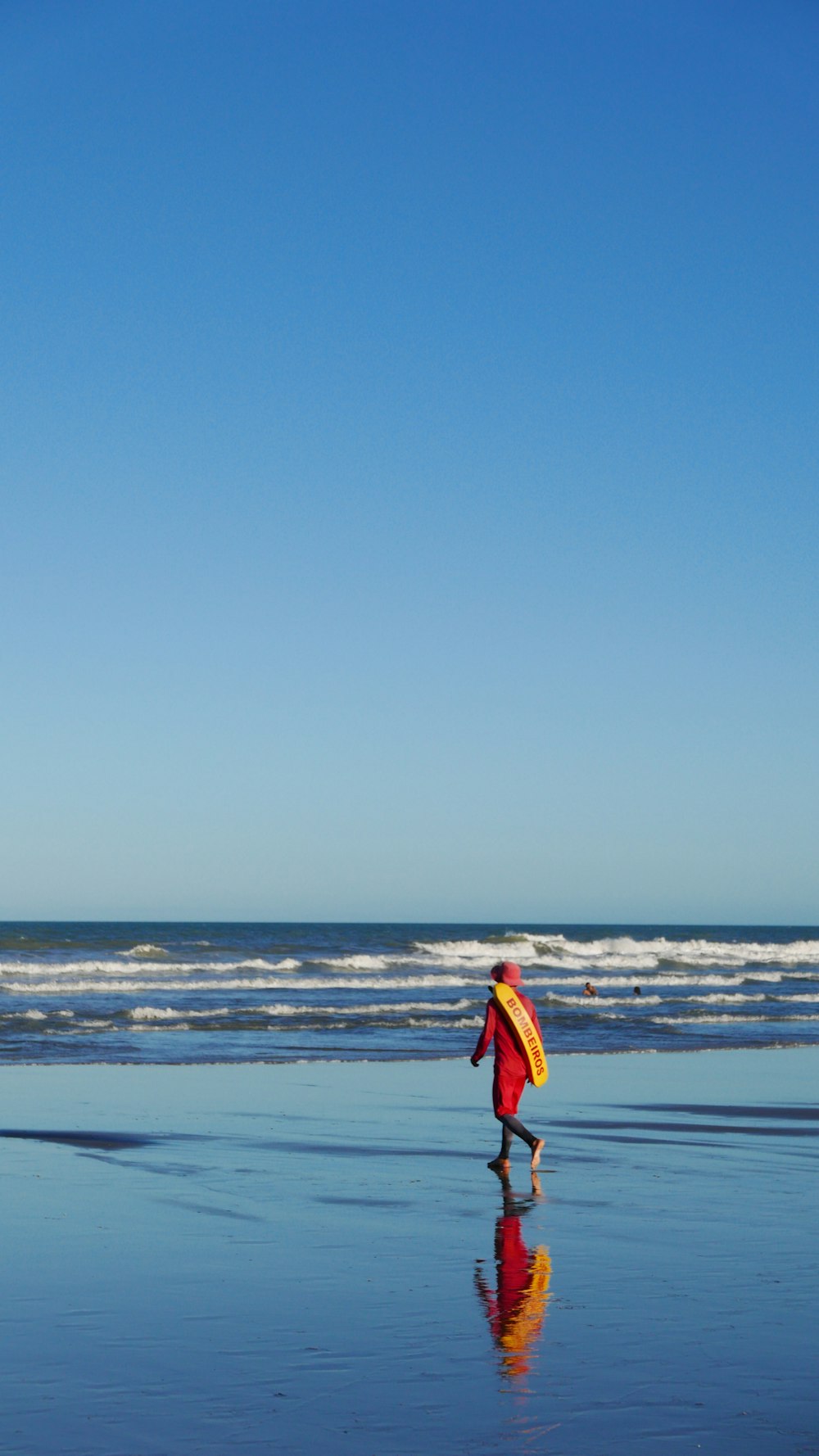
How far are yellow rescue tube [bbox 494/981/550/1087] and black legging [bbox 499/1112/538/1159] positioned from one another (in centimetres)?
34

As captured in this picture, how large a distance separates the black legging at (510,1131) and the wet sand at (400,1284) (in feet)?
0.68

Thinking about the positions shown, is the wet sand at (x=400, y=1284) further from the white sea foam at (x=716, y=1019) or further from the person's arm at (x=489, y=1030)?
the white sea foam at (x=716, y=1019)

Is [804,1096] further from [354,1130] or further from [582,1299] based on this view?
[582,1299]

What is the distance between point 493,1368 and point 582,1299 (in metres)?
1.30

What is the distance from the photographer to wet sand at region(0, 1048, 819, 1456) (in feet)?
17.8

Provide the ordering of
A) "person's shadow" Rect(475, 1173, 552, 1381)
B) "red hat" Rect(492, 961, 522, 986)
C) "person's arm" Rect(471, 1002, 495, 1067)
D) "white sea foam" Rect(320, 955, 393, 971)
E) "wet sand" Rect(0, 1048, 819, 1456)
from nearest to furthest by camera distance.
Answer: "wet sand" Rect(0, 1048, 819, 1456) < "person's shadow" Rect(475, 1173, 552, 1381) < "person's arm" Rect(471, 1002, 495, 1067) < "red hat" Rect(492, 961, 522, 986) < "white sea foam" Rect(320, 955, 393, 971)

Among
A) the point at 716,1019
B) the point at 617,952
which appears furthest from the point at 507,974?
the point at 617,952

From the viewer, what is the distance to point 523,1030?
38.4 ft

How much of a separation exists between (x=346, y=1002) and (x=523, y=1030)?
22.4 metres

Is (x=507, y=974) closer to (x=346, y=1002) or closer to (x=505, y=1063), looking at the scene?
(x=505, y=1063)

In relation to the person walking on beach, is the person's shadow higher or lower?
lower

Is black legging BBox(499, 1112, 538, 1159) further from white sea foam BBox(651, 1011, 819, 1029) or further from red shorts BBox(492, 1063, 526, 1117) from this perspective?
white sea foam BBox(651, 1011, 819, 1029)

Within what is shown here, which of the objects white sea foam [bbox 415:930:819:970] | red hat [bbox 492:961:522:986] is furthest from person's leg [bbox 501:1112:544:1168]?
white sea foam [bbox 415:930:819:970]

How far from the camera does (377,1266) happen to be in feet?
26.3
